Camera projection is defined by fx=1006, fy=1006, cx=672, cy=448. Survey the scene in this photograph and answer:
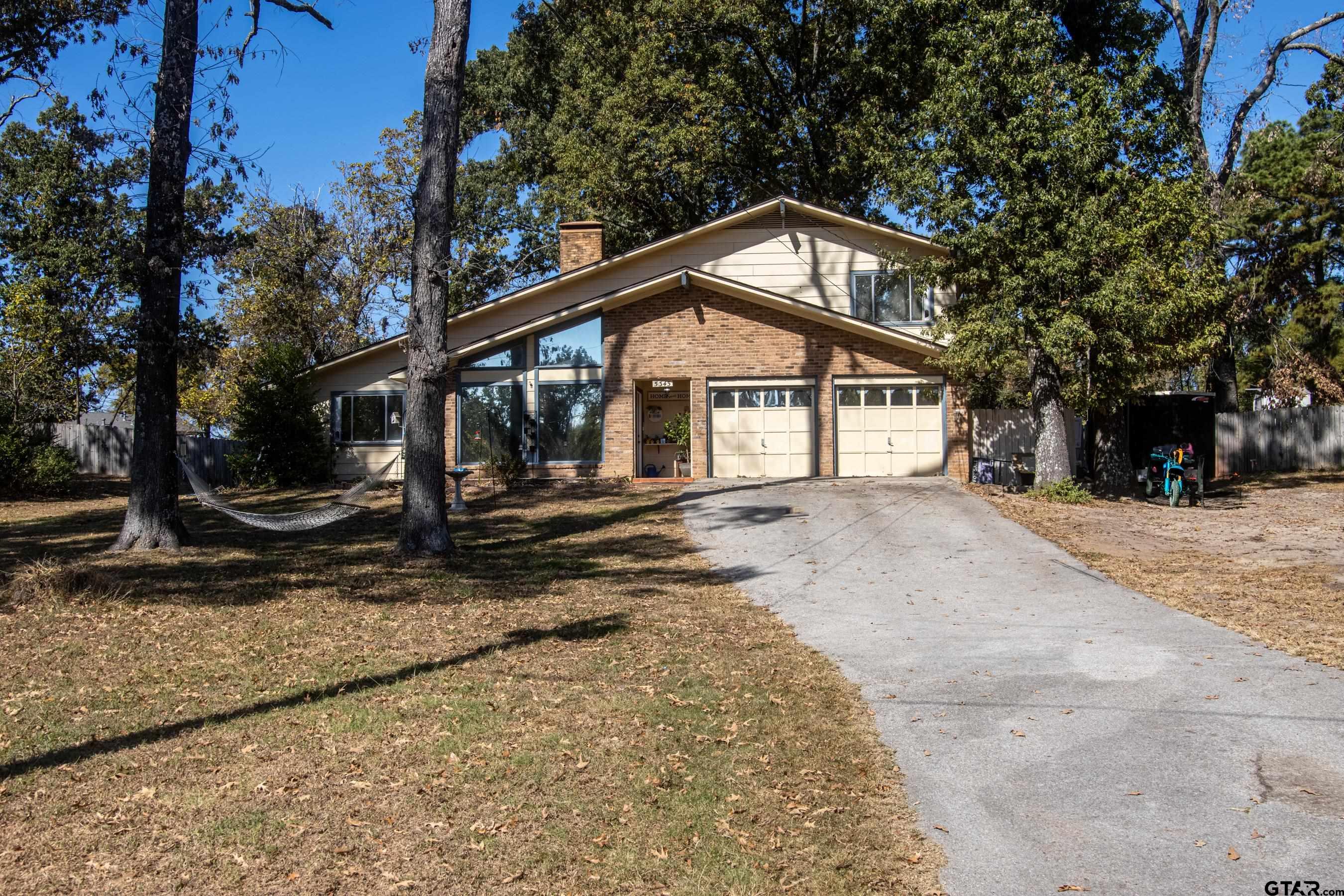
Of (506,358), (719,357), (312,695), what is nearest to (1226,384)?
(719,357)

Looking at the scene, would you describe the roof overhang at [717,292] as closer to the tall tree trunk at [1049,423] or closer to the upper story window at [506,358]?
the upper story window at [506,358]

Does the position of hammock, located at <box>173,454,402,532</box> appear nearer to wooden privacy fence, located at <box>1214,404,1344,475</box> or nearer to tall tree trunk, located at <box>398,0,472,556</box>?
tall tree trunk, located at <box>398,0,472,556</box>

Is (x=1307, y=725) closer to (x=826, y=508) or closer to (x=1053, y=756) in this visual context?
(x=1053, y=756)

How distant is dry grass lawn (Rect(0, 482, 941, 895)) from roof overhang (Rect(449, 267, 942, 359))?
11190mm

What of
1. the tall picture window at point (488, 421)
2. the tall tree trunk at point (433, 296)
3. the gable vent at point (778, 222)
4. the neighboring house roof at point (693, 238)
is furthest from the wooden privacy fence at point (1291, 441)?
the tall tree trunk at point (433, 296)

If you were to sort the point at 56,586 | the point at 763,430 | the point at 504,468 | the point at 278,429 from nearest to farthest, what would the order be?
the point at 56,586 < the point at 504,468 < the point at 763,430 < the point at 278,429

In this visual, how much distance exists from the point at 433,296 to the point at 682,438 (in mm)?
10593

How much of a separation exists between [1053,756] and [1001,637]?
11.0 ft

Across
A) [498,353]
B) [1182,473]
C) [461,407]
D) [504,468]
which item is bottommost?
[1182,473]

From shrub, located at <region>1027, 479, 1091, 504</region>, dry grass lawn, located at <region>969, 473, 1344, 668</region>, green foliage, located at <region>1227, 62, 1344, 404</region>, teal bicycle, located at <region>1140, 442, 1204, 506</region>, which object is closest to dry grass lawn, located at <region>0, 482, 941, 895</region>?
dry grass lawn, located at <region>969, 473, 1344, 668</region>

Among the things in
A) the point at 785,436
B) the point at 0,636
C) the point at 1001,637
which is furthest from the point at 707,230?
the point at 0,636

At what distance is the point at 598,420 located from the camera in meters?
22.0

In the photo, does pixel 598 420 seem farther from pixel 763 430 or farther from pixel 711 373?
pixel 763 430

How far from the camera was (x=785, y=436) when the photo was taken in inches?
859
